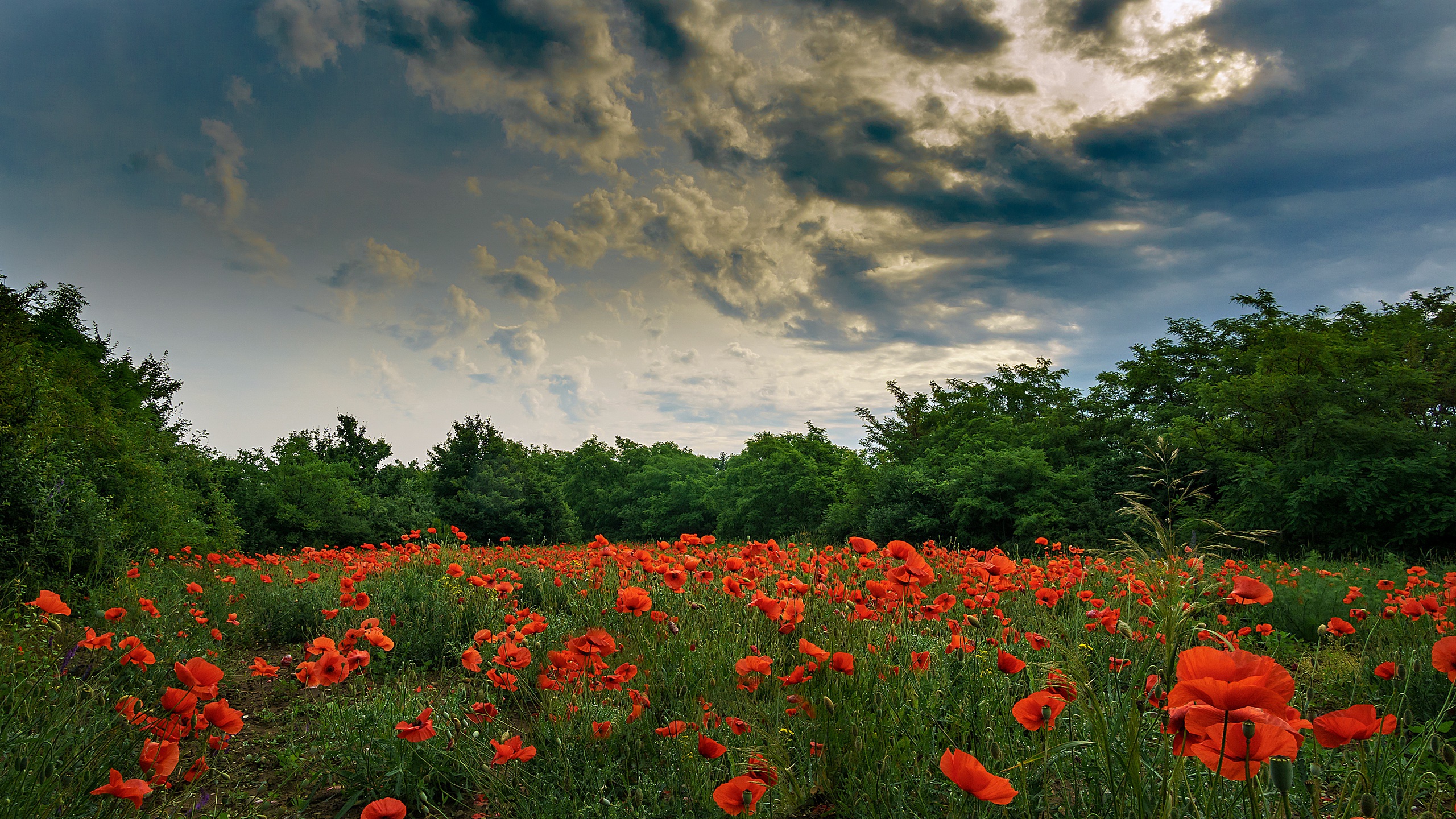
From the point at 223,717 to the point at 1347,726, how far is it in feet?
9.37

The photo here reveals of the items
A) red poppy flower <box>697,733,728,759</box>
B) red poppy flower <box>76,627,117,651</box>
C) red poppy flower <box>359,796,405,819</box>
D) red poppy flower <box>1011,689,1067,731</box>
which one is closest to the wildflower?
red poppy flower <box>359,796,405,819</box>

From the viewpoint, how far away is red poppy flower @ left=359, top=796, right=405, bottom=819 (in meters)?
1.57

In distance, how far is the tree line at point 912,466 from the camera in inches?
298

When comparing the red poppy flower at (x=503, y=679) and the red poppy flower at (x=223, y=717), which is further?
the red poppy flower at (x=503, y=679)

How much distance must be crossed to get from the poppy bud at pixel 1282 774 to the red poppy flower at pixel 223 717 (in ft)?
7.99

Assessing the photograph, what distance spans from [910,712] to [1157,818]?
4.04ft

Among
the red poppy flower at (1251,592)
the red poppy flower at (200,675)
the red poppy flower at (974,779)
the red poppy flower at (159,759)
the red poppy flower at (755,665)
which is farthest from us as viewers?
the red poppy flower at (755,665)

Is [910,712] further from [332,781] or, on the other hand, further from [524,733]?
[332,781]

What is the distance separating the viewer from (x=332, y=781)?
303cm

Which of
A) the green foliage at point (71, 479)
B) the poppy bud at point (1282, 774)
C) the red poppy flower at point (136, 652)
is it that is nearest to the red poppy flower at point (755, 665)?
the poppy bud at point (1282, 774)

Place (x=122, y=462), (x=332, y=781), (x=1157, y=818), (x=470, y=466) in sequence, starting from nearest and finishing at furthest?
1. (x=1157, y=818)
2. (x=332, y=781)
3. (x=122, y=462)
4. (x=470, y=466)

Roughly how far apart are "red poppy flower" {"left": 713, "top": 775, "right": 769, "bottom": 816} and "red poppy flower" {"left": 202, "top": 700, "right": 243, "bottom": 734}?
1434 millimetres

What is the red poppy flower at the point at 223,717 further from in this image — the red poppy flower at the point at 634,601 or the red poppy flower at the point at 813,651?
the red poppy flower at the point at 813,651

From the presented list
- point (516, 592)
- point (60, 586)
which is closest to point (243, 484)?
point (60, 586)
